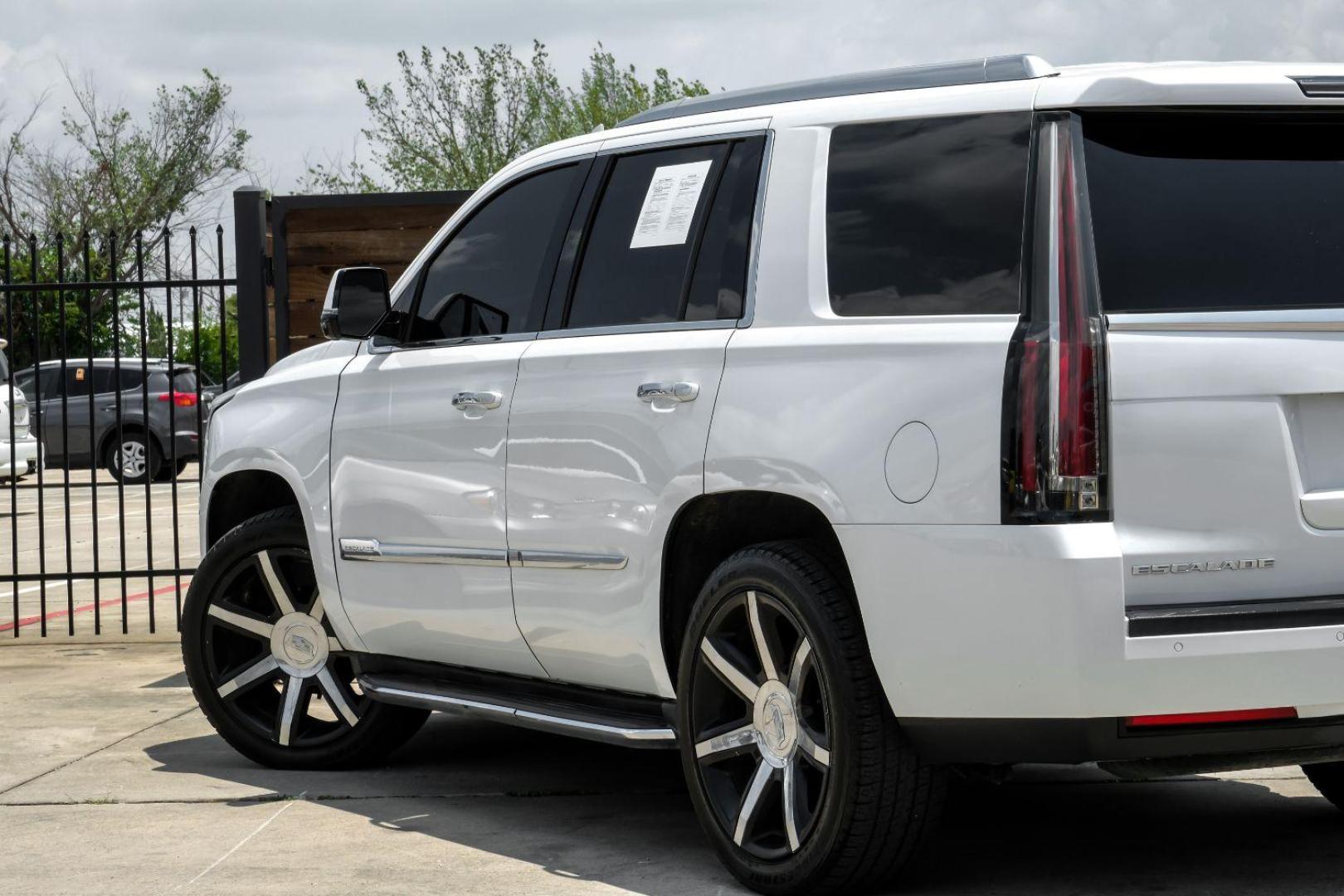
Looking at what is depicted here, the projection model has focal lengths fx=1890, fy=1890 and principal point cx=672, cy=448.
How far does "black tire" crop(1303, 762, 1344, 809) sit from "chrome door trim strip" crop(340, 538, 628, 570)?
84.0 inches

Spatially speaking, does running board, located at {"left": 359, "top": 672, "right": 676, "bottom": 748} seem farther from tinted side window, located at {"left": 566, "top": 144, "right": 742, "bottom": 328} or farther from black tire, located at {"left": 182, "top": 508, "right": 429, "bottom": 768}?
tinted side window, located at {"left": 566, "top": 144, "right": 742, "bottom": 328}

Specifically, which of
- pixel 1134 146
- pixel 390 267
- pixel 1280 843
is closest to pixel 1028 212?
pixel 1134 146

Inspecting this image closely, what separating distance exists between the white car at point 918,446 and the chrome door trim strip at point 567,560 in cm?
1

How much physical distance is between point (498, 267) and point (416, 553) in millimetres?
904

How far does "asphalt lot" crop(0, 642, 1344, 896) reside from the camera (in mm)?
4766

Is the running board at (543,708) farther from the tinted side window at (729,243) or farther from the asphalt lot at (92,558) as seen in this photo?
the asphalt lot at (92,558)

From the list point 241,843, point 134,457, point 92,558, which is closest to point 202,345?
point 134,457

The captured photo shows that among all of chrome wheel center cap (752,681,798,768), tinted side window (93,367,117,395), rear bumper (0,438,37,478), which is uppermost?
tinted side window (93,367,117,395)

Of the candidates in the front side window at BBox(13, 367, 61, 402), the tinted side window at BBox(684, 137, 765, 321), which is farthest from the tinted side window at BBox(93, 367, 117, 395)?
→ the tinted side window at BBox(684, 137, 765, 321)

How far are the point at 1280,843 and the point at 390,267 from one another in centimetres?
537

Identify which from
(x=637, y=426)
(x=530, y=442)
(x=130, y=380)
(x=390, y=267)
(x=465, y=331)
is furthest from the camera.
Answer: (x=130, y=380)

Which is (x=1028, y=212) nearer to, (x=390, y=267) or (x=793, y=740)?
(x=793, y=740)

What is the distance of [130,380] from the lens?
25.2 meters

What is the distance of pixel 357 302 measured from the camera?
19.6 ft
